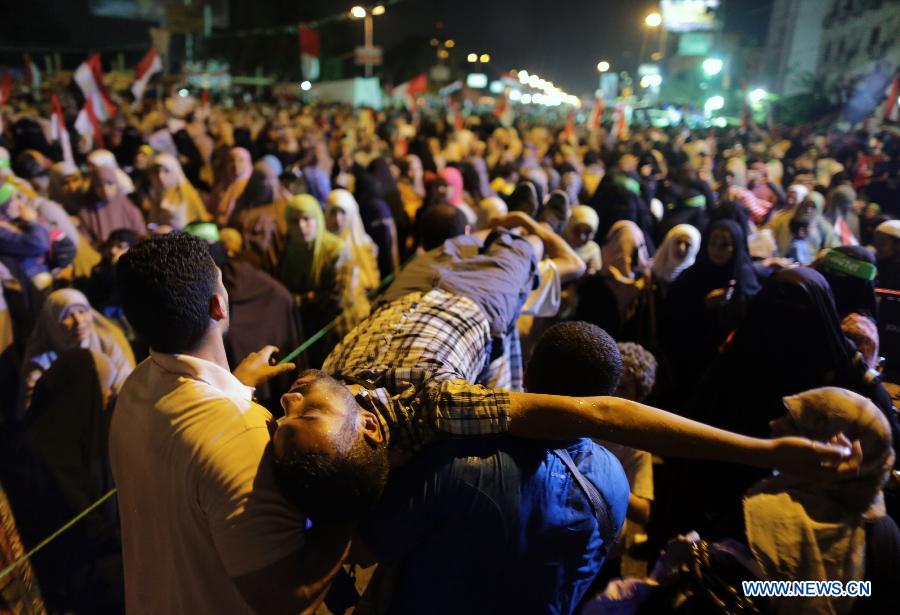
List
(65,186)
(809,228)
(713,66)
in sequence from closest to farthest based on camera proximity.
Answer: (809,228)
(65,186)
(713,66)

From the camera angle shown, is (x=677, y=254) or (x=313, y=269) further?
(x=313, y=269)

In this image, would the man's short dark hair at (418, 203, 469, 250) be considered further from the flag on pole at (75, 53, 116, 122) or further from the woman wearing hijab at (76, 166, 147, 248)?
the flag on pole at (75, 53, 116, 122)

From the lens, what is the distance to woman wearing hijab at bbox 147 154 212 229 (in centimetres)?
598

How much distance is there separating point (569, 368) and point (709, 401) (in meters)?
1.86

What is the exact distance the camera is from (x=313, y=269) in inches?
187

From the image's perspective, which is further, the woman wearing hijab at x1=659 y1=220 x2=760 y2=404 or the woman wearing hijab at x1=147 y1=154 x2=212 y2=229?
the woman wearing hijab at x1=147 y1=154 x2=212 y2=229

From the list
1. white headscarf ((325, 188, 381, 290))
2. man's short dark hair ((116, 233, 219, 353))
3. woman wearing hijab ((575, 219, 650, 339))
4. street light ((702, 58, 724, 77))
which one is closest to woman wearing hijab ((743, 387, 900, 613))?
man's short dark hair ((116, 233, 219, 353))

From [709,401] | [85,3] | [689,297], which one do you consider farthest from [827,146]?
[85,3]

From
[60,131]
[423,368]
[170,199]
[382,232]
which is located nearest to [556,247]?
[423,368]

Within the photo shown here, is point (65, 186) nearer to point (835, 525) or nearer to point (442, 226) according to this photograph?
point (442, 226)

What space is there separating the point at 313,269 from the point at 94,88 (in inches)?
243

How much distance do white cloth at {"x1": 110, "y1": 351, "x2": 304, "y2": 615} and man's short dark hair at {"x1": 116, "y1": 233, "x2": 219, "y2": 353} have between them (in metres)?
0.06

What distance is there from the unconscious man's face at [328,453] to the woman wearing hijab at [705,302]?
3330 mm

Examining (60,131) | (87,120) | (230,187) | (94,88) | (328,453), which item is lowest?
(328,453)
